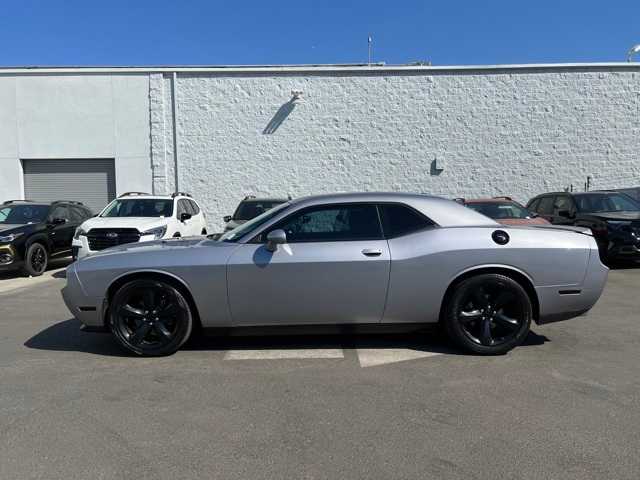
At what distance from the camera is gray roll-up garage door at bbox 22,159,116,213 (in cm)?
1642

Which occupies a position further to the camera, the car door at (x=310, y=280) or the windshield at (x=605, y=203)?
the windshield at (x=605, y=203)

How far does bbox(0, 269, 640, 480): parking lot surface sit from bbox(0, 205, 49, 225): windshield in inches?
254

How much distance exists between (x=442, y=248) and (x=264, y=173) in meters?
12.1

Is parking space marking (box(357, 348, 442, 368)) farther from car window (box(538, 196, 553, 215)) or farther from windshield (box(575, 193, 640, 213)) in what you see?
car window (box(538, 196, 553, 215))

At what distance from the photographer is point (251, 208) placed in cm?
1155

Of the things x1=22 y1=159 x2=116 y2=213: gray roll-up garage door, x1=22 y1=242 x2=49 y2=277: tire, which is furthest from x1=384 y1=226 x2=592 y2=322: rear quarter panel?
x1=22 y1=159 x2=116 y2=213: gray roll-up garage door

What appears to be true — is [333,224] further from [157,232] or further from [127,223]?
[127,223]

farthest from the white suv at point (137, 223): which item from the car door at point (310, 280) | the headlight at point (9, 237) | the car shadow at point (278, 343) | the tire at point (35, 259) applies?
the car door at point (310, 280)

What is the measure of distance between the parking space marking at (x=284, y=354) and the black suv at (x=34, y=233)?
7.03 m

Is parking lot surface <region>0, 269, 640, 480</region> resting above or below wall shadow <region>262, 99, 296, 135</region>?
below

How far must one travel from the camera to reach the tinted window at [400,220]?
4871 mm

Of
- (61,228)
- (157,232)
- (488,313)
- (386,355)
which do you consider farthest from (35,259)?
(488,313)

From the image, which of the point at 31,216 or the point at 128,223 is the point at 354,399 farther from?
the point at 31,216

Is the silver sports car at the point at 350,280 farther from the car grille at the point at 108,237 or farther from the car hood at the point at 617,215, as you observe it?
the car hood at the point at 617,215
